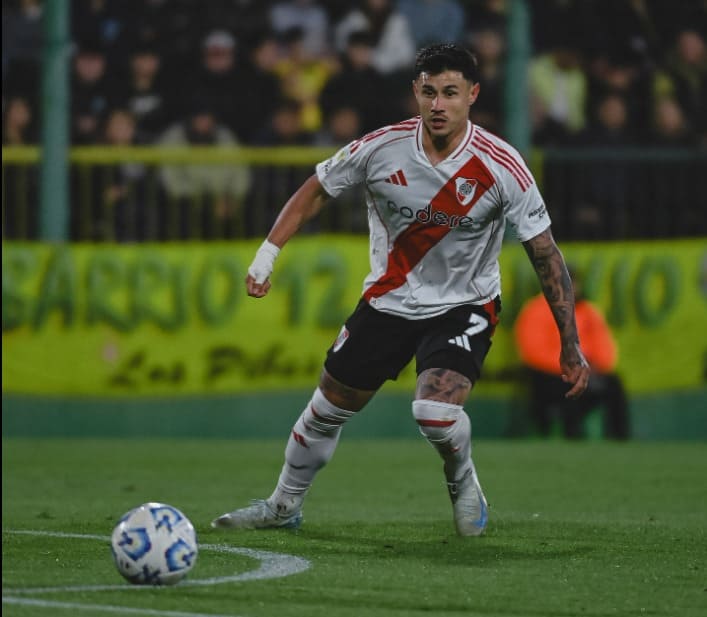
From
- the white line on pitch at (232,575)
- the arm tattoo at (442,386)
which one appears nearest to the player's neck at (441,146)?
the arm tattoo at (442,386)

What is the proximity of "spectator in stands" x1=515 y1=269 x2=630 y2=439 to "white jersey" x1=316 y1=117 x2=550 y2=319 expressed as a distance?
20.8 ft

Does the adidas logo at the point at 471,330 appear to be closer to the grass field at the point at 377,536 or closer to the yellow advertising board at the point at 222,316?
the grass field at the point at 377,536

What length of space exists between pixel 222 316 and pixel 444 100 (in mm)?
6924

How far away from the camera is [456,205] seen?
7660 mm

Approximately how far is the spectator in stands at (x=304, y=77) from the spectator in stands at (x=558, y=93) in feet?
5.91

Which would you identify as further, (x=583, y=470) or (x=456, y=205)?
(x=583, y=470)

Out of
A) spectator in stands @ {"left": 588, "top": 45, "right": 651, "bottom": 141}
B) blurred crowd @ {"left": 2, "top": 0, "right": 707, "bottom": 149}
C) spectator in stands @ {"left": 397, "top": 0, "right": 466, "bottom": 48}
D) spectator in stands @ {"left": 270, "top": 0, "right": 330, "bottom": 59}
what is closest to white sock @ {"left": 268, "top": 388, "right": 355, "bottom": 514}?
blurred crowd @ {"left": 2, "top": 0, "right": 707, "bottom": 149}

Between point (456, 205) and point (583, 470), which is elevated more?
point (456, 205)

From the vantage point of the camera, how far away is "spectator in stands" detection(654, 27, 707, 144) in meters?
15.1

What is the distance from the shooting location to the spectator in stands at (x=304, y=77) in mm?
14867

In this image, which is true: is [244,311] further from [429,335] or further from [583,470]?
[429,335]

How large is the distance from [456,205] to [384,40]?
295 inches

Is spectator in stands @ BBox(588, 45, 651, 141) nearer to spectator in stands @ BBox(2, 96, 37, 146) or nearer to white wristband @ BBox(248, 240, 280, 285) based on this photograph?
spectator in stands @ BBox(2, 96, 37, 146)

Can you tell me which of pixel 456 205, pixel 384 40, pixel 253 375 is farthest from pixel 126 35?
pixel 456 205
